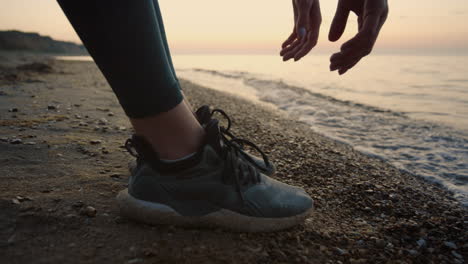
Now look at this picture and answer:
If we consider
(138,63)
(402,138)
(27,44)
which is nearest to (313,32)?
(138,63)

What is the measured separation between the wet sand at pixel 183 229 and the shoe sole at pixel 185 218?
0.04 meters

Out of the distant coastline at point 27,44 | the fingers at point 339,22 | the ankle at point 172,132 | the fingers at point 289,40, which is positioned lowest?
the distant coastline at point 27,44

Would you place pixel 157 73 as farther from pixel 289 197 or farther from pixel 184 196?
pixel 289 197

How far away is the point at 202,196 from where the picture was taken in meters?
1.49

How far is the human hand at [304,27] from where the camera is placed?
162cm

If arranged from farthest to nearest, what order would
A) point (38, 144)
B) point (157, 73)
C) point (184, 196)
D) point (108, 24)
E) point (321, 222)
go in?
1. point (38, 144)
2. point (321, 222)
3. point (184, 196)
4. point (157, 73)
5. point (108, 24)

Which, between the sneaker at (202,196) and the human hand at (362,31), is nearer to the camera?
the human hand at (362,31)

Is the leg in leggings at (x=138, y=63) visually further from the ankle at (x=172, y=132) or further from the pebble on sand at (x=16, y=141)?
the pebble on sand at (x=16, y=141)

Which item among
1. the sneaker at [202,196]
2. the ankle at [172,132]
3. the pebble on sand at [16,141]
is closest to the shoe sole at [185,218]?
the sneaker at [202,196]

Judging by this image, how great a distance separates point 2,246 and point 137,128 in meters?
0.70

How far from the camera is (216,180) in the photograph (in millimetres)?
1503

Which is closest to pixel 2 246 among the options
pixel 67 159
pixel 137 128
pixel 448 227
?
pixel 137 128

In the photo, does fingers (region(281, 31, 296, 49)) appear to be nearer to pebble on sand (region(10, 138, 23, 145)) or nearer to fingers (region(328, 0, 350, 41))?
fingers (region(328, 0, 350, 41))

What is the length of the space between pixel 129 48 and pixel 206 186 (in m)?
0.72
